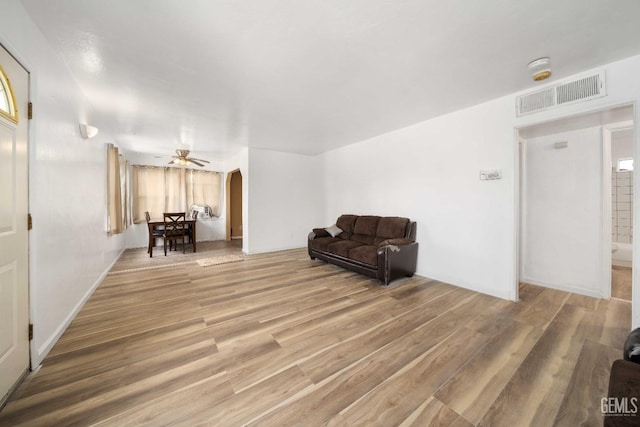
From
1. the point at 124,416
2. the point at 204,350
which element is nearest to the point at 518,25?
the point at 204,350

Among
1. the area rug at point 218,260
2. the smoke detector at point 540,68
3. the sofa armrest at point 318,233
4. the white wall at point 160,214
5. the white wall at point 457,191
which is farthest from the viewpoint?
the white wall at point 160,214

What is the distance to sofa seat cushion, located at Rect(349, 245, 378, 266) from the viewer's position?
3303 millimetres

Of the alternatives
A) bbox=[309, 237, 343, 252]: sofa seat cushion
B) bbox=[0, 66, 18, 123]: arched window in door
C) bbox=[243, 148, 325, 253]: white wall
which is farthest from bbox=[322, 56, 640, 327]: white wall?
bbox=[0, 66, 18, 123]: arched window in door

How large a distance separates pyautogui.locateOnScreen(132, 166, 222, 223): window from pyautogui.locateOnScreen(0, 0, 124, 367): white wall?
139 inches

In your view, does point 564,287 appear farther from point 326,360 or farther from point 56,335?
point 56,335

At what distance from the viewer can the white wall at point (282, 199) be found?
5312mm

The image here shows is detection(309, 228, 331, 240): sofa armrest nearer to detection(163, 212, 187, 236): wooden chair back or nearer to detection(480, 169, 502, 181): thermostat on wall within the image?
detection(480, 169, 502, 181): thermostat on wall

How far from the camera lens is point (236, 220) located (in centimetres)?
780

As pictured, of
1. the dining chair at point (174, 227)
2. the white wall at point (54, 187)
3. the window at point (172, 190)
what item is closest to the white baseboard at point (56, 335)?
the white wall at point (54, 187)

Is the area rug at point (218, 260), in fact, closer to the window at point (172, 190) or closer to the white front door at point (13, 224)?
the window at point (172, 190)

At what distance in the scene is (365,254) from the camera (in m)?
3.42

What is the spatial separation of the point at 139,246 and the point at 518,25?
8091mm

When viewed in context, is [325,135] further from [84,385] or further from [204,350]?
[84,385]

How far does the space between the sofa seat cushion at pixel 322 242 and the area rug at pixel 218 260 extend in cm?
161
